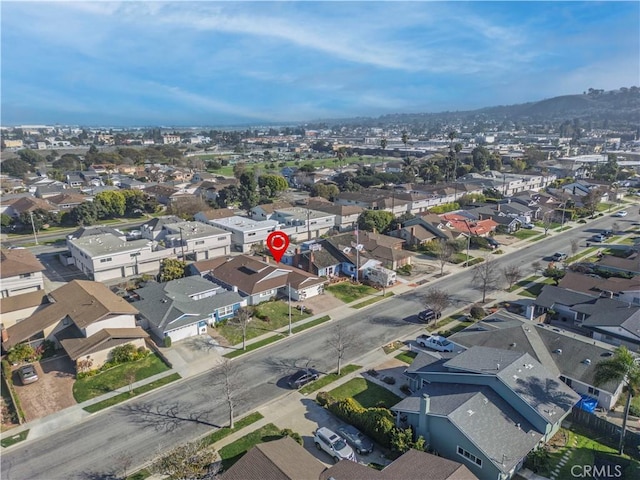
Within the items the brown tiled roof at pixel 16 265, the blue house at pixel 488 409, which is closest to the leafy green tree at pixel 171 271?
the brown tiled roof at pixel 16 265

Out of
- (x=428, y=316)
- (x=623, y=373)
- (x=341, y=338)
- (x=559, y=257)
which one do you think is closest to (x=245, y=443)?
(x=341, y=338)

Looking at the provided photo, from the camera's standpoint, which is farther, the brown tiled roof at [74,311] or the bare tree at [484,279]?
the bare tree at [484,279]

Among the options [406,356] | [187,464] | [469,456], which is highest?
[187,464]

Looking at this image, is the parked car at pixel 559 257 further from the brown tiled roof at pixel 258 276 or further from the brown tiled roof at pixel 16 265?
the brown tiled roof at pixel 16 265

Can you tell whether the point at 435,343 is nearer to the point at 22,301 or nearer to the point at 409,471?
the point at 409,471

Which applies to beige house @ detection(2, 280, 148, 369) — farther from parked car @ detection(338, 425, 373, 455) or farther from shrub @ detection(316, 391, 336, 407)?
parked car @ detection(338, 425, 373, 455)

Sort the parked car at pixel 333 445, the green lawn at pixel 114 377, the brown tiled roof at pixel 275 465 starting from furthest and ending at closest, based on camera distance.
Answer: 1. the green lawn at pixel 114 377
2. the parked car at pixel 333 445
3. the brown tiled roof at pixel 275 465

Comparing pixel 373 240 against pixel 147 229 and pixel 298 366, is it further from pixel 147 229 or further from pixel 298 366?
pixel 147 229

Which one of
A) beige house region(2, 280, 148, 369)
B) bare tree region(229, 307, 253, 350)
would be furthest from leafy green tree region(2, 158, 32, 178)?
bare tree region(229, 307, 253, 350)
